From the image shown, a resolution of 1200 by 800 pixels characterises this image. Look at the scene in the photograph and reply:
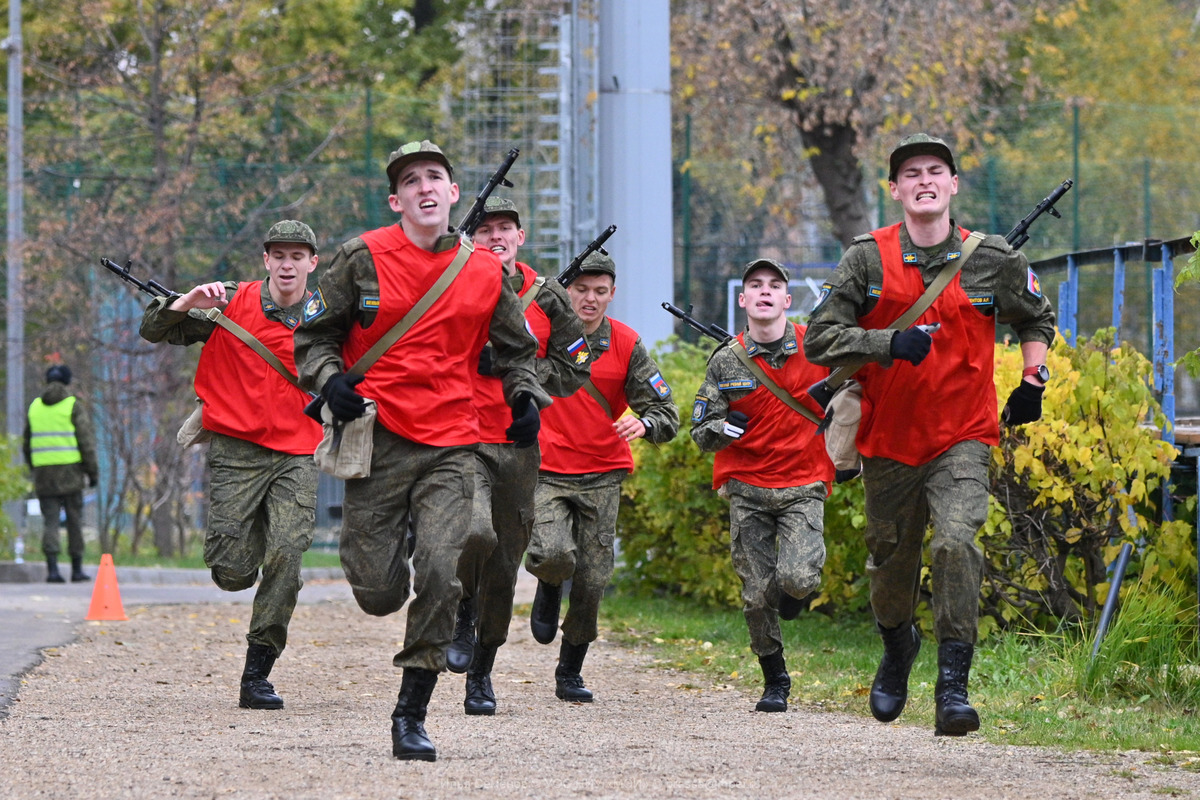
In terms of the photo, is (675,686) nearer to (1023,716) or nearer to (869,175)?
(1023,716)

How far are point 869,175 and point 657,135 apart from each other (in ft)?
47.0

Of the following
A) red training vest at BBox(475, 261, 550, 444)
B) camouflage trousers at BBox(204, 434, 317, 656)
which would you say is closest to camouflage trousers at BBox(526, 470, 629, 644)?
camouflage trousers at BBox(204, 434, 317, 656)

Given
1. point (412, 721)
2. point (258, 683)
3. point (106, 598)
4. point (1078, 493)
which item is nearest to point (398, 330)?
point (412, 721)

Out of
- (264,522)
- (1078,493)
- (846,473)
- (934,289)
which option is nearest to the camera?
(934,289)

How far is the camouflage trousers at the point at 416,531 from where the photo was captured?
20.5 feet

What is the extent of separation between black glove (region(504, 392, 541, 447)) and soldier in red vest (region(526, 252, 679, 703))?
1811 millimetres

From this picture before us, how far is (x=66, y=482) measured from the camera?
17.4 metres

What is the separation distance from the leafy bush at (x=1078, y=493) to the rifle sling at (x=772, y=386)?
1353mm

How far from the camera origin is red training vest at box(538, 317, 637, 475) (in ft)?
28.6

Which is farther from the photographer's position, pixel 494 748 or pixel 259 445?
pixel 259 445

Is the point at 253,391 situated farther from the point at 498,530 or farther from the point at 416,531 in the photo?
the point at 416,531

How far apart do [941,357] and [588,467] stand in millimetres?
2580

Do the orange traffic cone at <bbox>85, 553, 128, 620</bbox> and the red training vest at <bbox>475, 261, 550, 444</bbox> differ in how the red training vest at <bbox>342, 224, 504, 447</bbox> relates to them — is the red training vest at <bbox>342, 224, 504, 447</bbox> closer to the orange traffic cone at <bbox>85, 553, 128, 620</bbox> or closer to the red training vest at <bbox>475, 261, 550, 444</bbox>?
the red training vest at <bbox>475, 261, 550, 444</bbox>

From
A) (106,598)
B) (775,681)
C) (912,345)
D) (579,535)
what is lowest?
(106,598)
